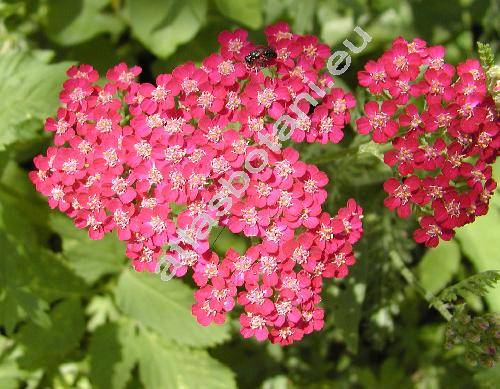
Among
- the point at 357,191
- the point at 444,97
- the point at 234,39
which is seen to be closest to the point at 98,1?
the point at 234,39

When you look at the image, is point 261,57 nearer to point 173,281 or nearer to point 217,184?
point 217,184

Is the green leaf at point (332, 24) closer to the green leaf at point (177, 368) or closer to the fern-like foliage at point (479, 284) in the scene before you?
the fern-like foliage at point (479, 284)

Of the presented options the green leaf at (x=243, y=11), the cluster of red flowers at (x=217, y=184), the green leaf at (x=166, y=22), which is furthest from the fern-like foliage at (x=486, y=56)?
the green leaf at (x=166, y=22)

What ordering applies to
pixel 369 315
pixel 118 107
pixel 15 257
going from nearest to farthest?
pixel 118 107 → pixel 15 257 → pixel 369 315

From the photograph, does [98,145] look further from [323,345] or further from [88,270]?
[323,345]

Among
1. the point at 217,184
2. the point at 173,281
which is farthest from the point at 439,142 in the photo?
the point at 173,281

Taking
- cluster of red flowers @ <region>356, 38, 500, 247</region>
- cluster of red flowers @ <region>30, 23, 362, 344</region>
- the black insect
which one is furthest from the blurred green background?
the black insect
